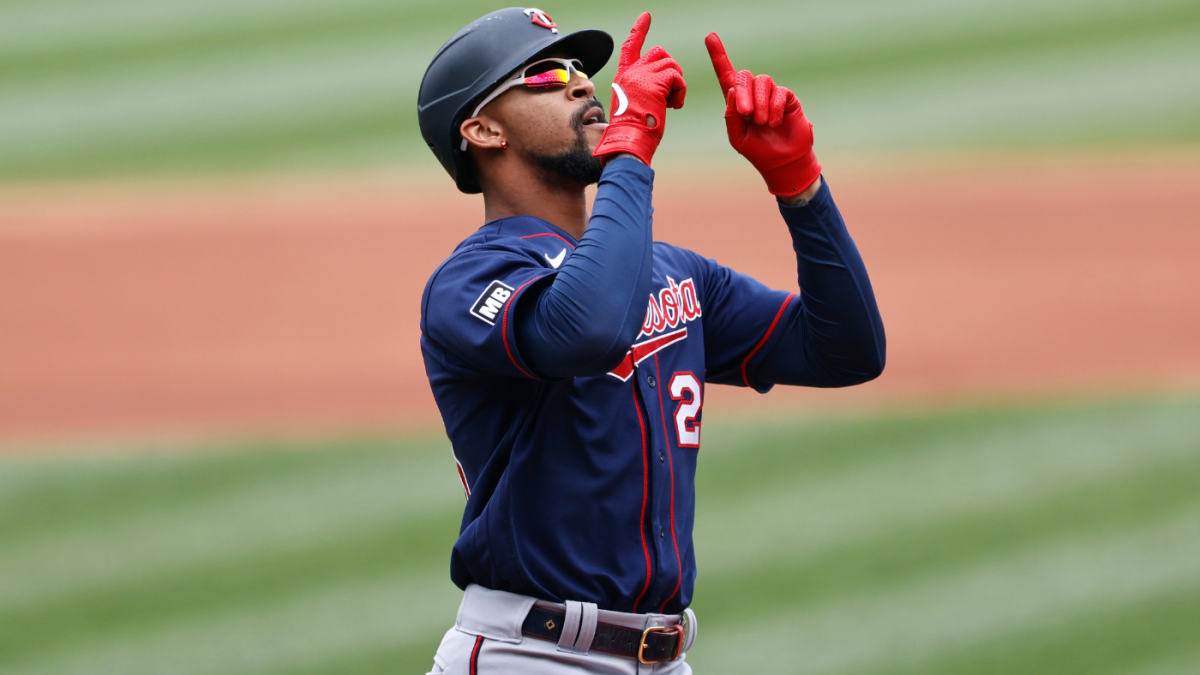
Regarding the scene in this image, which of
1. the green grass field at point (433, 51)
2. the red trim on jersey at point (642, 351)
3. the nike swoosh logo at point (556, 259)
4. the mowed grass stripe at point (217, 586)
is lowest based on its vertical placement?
the mowed grass stripe at point (217, 586)

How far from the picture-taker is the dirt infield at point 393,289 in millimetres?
3053

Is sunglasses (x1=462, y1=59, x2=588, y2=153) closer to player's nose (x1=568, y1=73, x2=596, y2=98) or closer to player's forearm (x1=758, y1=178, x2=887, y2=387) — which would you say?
player's nose (x1=568, y1=73, x2=596, y2=98)

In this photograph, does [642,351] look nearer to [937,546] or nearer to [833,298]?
[833,298]

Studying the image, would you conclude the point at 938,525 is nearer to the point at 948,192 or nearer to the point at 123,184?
the point at 948,192

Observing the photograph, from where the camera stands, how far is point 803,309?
1599 millimetres

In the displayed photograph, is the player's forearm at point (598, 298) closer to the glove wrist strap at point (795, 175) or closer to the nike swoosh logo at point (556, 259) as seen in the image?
the nike swoosh logo at point (556, 259)

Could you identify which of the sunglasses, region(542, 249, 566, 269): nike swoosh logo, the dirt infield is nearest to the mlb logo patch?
region(542, 249, 566, 269): nike swoosh logo

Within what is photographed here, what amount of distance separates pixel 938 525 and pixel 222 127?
2.41 m

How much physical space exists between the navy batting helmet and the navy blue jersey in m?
0.22

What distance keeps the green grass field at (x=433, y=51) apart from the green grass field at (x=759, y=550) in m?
0.90

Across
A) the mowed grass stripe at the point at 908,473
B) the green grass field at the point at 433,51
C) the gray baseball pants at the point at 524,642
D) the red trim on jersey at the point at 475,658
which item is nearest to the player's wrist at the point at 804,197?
the gray baseball pants at the point at 524,642

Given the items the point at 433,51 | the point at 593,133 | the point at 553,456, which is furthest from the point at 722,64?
the point at 433,51

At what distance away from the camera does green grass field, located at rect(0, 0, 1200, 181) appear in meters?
3.26

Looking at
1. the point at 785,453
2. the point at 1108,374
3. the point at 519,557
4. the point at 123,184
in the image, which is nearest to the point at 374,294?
the point at 123,184
